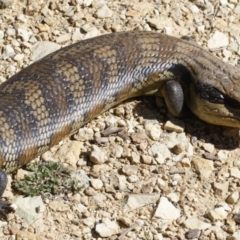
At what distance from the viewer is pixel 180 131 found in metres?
8.52

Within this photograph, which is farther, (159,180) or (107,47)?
(107,47)

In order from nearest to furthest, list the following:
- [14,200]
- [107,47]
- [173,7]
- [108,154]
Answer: [14,200], [108,154], [107,47], [173,7]

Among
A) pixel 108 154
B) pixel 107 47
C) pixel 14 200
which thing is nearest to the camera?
pixel 14 200

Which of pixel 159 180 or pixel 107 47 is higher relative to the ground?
pixel 107 47

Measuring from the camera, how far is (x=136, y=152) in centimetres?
823

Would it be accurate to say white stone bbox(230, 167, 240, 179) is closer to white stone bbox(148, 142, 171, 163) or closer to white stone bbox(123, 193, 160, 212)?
white stone bbox(148, 142, 171, 163)

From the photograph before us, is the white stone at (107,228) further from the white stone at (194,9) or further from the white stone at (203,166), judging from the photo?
the white stone at (194,9)

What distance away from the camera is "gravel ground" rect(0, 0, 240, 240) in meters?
7.55

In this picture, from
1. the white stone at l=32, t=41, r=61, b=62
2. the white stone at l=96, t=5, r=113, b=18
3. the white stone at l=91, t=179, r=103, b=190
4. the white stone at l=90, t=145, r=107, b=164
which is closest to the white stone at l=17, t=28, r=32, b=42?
the white stone at l=32, t=41, r=61, b=62

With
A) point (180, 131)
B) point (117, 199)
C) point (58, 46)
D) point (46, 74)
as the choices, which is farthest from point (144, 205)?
point (58, 46)

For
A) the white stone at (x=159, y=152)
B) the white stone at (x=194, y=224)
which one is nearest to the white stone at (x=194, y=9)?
the white stone at (x=159, y=152)

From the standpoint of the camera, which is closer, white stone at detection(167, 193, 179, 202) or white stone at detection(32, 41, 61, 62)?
white stone at detection(167, 193, 179, 202)

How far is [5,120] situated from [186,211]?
1.87 meters

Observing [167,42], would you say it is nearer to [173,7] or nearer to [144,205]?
[173,7]
